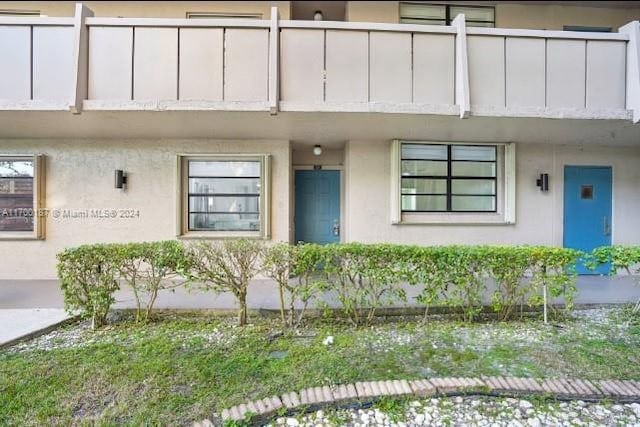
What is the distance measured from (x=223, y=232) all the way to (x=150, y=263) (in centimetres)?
254

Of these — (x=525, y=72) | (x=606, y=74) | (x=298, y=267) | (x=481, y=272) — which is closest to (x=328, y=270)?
(x=298, y=267)

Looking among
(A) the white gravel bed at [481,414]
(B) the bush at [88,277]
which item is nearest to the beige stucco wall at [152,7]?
(B) the bush at [88,277]

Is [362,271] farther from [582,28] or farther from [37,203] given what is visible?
[582,28]

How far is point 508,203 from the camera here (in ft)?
20.7

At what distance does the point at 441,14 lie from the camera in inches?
262

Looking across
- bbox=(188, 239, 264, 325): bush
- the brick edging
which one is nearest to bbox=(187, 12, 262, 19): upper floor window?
bbox=(188, 239, 264, 325): bush

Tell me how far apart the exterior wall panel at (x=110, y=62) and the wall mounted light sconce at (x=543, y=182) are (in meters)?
7.32

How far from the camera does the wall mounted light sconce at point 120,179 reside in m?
6.00

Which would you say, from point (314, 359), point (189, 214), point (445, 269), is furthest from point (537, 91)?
point (189, 214)

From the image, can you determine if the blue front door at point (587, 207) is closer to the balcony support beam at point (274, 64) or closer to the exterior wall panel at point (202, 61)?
the balcony support beam at point (274, 64)

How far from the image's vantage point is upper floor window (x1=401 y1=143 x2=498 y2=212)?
6.40 meters

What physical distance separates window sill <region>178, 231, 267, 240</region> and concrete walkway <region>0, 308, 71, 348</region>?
2269 mm

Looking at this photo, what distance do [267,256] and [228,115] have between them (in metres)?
2.43

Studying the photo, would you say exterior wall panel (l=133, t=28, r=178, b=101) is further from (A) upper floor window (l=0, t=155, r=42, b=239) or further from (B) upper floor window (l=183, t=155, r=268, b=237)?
(A) upper floor window (l=0, t=155, r=42, b=239)
